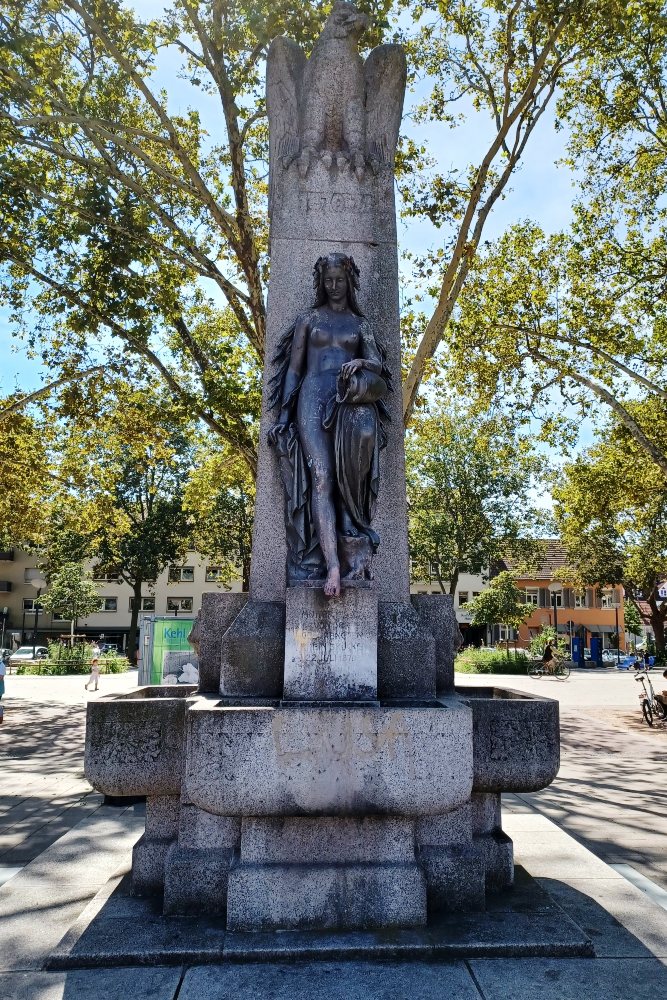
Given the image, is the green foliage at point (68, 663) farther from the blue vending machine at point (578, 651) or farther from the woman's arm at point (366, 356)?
the woman's arm at point (366, 356)

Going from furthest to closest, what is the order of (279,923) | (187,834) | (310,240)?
(310,240), (187,834), (279,923)

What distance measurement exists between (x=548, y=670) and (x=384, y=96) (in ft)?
89.8

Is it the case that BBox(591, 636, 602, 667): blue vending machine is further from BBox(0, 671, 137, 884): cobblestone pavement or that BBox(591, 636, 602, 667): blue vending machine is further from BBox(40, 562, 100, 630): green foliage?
BBox(0, 671, 137, 884): cobblestone pavement

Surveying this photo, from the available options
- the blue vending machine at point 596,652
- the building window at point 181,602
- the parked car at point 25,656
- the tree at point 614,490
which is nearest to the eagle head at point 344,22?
the tree at point 614,490

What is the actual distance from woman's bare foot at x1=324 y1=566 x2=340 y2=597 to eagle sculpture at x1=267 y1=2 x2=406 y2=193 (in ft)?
10.0

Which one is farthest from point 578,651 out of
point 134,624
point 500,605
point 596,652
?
point 134,624

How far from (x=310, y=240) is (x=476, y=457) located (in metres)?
Result: 32.1

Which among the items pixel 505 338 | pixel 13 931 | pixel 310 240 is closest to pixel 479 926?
pixel 13 931

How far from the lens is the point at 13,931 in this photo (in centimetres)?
379

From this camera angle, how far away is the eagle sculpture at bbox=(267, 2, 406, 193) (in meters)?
5.42

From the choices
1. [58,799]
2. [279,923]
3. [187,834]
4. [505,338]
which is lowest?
[58,799]

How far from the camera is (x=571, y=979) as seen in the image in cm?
321

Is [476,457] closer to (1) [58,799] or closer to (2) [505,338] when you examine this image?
(2) [505,338]

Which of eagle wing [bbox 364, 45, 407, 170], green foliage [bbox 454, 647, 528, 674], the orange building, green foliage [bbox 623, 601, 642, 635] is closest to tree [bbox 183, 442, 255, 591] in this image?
green foliage [bbox 454, 647, 528, 674]
